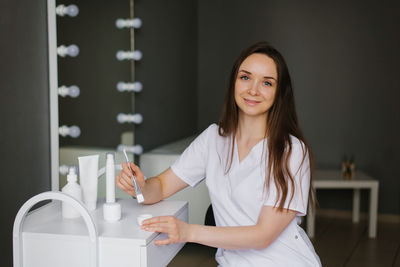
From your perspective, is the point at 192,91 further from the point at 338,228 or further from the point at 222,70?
the point at 338,228

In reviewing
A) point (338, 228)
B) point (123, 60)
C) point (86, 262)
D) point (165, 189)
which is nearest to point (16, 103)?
point (165, 189)

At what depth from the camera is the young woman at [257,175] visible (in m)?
1.31

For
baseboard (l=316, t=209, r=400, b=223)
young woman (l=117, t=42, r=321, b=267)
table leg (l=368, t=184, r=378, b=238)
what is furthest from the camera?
baseboard (l=316, t=209, r=400, b=223)

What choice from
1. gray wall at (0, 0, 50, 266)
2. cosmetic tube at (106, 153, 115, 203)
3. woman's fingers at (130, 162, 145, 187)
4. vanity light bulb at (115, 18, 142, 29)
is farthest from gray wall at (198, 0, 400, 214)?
cosmetic tube at (106, 153, 115, 203)

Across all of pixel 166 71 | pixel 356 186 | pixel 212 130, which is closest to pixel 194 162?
pixel 212 130

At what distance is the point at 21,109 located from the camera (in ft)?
5.59

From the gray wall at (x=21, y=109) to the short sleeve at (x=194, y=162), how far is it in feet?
1.84

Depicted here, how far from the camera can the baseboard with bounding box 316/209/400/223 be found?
3.54 meters

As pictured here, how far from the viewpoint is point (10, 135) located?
1.65 metres

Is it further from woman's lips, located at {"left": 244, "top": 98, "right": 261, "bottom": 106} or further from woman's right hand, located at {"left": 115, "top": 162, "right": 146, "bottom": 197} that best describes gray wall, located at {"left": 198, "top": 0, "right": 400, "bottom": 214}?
woman's right hand, located at {"left": 115, "top": 162, "right": 146, "bottom": 197}

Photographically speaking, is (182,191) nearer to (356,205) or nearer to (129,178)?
(129,178)

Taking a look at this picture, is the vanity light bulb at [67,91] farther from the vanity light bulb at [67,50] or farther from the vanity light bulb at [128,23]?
the vanity light bulb at [128,23]

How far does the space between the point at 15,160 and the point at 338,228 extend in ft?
7.85

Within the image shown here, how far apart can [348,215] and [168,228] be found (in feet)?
8.90
